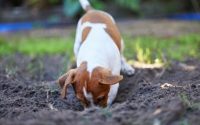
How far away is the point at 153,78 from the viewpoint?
23.1 feet

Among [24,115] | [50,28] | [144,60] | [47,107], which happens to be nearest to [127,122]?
[24,115]

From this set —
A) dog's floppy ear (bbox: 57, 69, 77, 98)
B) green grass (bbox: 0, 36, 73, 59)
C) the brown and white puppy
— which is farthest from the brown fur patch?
green grass (bbox: 0, 36, 73, 59)

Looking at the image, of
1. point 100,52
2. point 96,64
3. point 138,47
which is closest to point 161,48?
point 138,47

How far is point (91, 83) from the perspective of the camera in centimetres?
549

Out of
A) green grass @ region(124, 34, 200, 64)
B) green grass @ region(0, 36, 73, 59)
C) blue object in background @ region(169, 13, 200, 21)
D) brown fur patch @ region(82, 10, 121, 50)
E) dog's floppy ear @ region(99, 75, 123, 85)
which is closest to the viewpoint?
dog's floppy ear @ region(99, 75, 123, 85)

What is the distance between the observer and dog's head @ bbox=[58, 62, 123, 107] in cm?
548

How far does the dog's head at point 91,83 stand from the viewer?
5.48 m

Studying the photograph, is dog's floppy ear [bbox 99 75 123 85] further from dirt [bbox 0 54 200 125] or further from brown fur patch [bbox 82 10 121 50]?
brown fur patch [bbox 82 10 121 50]

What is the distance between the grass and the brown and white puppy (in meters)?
1.11

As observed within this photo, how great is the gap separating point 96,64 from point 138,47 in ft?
8.96

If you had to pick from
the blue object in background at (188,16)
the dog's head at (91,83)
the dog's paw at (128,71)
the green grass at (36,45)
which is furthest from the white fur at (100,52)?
the blue object in background at (188,16)

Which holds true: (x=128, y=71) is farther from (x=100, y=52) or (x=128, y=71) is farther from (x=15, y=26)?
(x=15, y=26)

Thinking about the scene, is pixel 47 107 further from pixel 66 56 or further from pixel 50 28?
pixel 50 28

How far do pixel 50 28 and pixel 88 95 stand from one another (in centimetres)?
640
